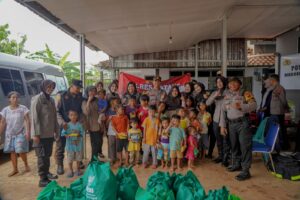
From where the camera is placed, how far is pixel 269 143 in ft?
13.9

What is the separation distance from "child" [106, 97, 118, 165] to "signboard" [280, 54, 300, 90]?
4853mm

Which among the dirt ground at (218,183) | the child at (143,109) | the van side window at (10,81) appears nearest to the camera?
the dirt ground at (218,183)

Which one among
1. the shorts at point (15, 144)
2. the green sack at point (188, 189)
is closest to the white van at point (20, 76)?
the shorts at point (15, 144)

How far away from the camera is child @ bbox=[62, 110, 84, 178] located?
413 cm

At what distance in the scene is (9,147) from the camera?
4359 millimetres

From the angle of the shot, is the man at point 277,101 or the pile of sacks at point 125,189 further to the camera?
the man at point 277,101

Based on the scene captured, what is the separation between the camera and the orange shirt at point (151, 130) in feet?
14.8

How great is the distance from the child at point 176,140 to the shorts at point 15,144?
2.46 meters

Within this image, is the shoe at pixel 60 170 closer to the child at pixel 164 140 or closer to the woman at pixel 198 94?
the child at pixel 164 140

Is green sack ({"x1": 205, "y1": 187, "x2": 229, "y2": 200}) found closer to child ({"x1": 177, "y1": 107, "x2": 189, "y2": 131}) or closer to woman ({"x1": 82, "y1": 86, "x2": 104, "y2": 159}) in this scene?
child ({"x1": 177, "y1": 107, "x2": 189, "y2": 131})

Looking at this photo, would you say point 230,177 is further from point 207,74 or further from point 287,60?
point 207,74

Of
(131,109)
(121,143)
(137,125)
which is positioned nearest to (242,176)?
(137,125)

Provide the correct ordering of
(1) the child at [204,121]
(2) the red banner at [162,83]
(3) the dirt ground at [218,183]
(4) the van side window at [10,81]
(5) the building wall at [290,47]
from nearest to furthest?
1. (3) the dirt ground at [218,183]
2. (1) the child at [204,121]
3. (4) the van side window at [10,81]
4. (2) the red banner at [162,83]
5. (5) the building wall at [290,47]

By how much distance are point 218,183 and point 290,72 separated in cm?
463
